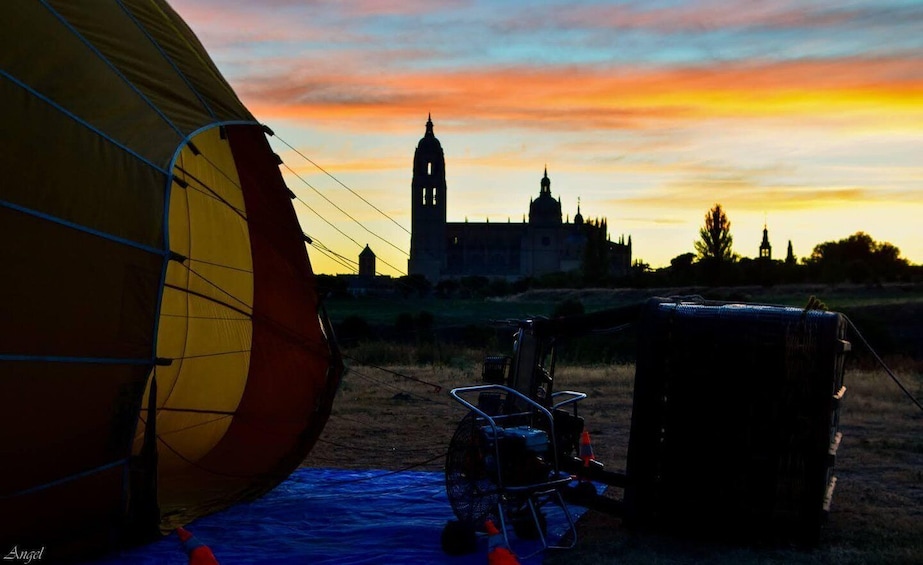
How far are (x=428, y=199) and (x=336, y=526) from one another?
14235 cm

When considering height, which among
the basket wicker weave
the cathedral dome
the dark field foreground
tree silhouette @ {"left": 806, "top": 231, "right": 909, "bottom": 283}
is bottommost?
the dark field foreground

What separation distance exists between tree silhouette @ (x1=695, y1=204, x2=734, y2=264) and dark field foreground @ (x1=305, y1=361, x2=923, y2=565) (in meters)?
56.1

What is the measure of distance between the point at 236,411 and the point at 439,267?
132 m

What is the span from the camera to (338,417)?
556 inches

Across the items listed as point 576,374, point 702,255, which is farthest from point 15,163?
point 702,255

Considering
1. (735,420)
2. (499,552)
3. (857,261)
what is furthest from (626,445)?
(857,261)

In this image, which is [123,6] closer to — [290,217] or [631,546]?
[290,217]

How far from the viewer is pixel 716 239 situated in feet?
254

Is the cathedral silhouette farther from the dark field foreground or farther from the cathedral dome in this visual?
the dark field foreground

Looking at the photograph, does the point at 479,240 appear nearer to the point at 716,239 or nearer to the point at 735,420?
the point at 716,239

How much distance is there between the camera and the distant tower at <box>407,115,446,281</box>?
148 meters

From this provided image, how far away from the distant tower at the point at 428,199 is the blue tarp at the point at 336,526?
137073mm

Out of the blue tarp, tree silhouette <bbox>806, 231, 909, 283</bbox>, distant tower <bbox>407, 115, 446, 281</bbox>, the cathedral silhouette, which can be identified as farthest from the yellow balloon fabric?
distant tower <bbox>407, 115, 446, 281</bbox>

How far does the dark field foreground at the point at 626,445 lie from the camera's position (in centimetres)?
704
